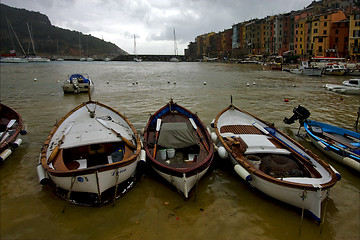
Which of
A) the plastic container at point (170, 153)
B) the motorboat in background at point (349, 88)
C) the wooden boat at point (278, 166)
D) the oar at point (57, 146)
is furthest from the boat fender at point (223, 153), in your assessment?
the motorboat in background at point (349, 88)

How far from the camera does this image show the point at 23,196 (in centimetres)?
750

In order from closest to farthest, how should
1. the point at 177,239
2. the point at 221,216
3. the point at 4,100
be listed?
the point at 177,239
the point at 221,216
the point at 4,100

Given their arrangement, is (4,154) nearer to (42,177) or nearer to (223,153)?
(42,177)

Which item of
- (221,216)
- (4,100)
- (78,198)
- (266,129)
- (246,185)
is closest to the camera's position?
(221,216)

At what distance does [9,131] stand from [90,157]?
5701 millimetres

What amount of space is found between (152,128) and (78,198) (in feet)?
16.5

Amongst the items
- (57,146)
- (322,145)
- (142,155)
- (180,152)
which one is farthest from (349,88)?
(57,146)

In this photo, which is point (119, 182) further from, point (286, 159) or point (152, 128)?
point (286, 159)

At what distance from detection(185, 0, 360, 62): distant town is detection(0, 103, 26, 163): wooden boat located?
70811 millimetres

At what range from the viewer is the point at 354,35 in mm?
57000

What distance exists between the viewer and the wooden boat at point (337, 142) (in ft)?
28.6

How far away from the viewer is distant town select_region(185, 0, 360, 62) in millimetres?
60531

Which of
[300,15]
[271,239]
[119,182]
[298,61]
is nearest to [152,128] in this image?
[119,182]

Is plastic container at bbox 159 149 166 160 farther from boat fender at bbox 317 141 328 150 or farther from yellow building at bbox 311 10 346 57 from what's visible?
yellow building at bbox 311 10 346 57
